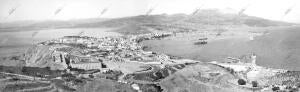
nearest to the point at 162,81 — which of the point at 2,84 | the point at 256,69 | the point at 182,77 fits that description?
the point at 182,77

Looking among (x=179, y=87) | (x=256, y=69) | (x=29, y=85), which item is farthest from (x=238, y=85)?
(x=29, y=85)

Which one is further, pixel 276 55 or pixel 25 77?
pixel 276 55

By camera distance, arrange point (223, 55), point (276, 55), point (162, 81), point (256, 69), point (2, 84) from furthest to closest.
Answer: point (223, 55) → point (276, 55) → point (256, 69) → point (162, 81) → point (2, 84)

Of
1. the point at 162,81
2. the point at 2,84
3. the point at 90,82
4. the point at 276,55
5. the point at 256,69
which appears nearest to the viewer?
the point at 2,84

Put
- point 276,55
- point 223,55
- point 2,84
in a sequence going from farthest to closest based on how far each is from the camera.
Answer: point 223,55, point 276,55, point 2,84

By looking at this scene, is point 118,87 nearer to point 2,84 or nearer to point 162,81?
point 162,81

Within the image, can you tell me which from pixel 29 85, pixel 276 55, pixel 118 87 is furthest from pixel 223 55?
pixel 29 85

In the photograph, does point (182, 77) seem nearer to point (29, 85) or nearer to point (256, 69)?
point (256, 69)

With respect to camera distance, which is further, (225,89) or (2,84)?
(225,89)
